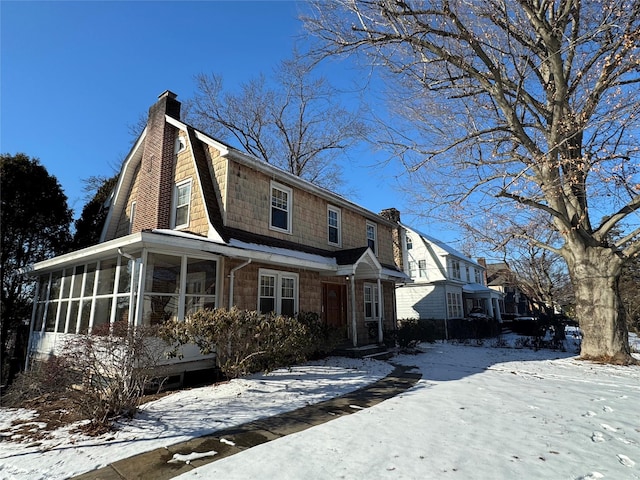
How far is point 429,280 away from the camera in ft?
82.7

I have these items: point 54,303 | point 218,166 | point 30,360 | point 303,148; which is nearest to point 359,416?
point 218,166

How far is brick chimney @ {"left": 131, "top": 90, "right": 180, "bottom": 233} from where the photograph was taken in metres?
11.5

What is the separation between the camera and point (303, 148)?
26016mm

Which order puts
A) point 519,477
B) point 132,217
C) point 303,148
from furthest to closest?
point 303,148
point 132,217
point 519,477

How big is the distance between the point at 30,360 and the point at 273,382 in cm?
1028

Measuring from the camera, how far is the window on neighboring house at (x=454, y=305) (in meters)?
24.6

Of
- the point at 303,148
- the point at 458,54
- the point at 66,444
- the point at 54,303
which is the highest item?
the point at 303,148

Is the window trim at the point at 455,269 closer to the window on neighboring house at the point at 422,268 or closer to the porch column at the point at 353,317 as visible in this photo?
the window on neighboring house at the point at 422,268

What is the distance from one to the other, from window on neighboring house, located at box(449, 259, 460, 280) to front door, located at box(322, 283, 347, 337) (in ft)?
48.4

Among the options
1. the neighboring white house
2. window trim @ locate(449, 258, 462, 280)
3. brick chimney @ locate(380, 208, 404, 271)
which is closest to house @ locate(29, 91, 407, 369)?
brick chimney @ locate(380, 208, 404, 271)

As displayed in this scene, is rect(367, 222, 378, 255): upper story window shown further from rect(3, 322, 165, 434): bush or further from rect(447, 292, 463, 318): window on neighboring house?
rect(3, 322, 165, 434): bush

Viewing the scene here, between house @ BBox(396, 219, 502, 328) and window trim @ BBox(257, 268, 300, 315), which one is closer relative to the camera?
window trim @ BBox(257, 268, 300, 315)

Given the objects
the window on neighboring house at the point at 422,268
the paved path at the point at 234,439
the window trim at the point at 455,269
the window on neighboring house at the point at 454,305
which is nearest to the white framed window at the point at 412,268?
the window on neighboring house at the point at 422,268

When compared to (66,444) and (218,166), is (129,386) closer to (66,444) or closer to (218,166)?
(66,444)
